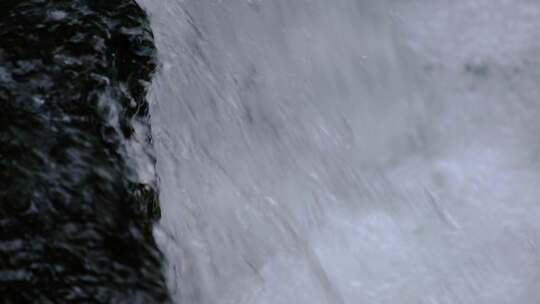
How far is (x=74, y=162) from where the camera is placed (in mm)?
2143

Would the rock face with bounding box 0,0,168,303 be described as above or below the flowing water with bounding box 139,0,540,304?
above

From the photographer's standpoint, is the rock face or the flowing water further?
the flowing water

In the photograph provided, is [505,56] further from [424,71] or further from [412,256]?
[412,256]

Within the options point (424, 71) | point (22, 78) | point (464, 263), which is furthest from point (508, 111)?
point (22, 78)

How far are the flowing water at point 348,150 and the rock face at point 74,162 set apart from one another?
0.55 feet

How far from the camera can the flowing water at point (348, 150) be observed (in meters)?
2.73

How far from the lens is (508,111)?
4.08m

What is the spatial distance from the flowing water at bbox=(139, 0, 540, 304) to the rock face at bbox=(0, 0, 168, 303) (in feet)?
0.55

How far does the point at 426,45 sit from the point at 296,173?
1487mm

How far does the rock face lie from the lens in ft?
6.47

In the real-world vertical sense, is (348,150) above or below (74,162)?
below

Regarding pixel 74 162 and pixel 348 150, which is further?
pixel 348 150

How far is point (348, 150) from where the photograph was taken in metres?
3.64

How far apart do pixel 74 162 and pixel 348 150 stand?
175 centimetres
